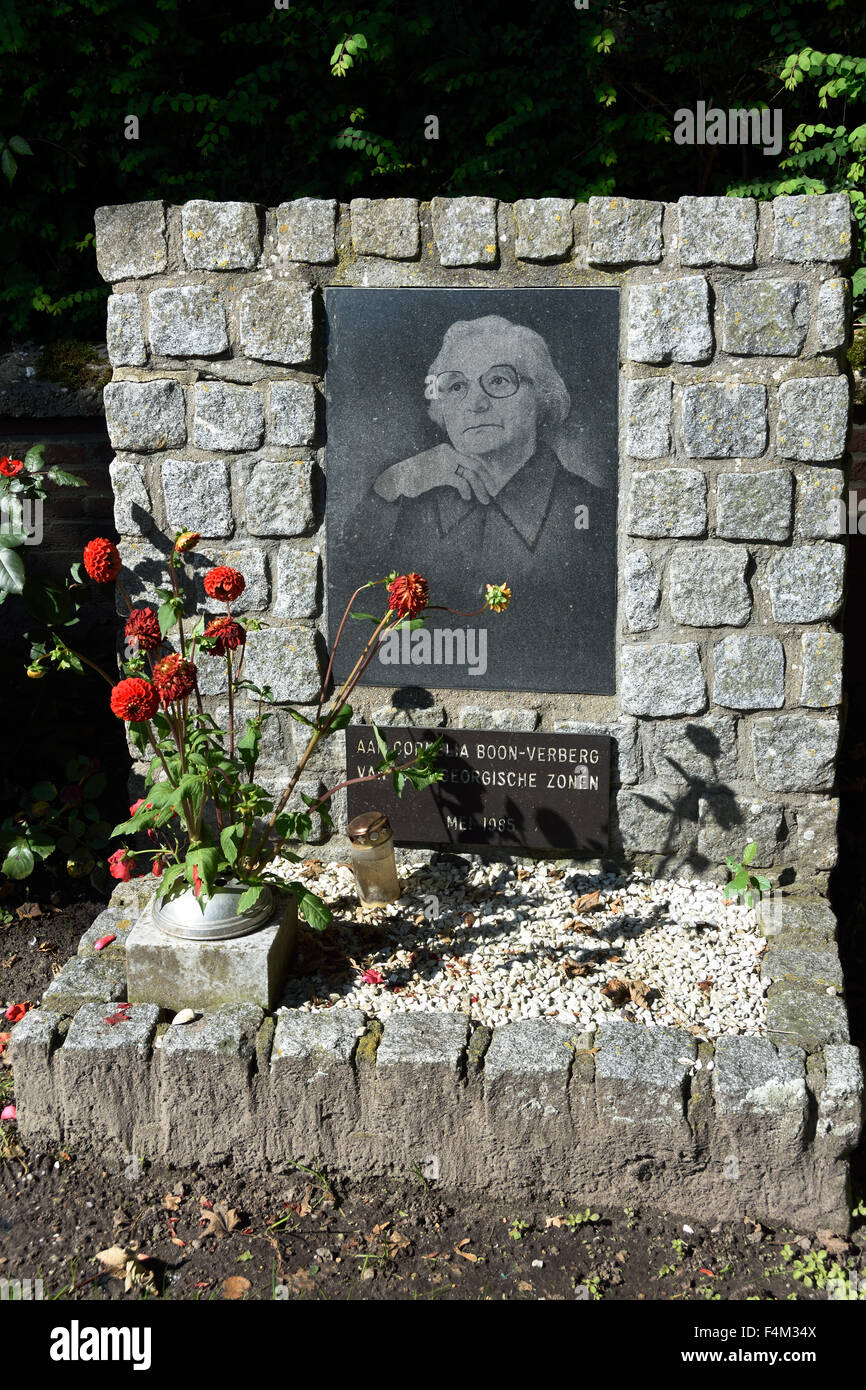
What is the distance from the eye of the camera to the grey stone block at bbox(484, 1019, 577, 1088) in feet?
7.91

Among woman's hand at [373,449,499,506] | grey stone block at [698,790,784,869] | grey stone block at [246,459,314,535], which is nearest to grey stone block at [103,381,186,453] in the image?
grey stone block at [246,459,314,535]

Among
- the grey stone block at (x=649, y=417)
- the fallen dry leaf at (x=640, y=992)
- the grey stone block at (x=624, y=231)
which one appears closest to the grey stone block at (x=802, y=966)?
the fallen dry leaf at (x=640, y=992)

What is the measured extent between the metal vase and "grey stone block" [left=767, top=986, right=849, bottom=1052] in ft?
3.88

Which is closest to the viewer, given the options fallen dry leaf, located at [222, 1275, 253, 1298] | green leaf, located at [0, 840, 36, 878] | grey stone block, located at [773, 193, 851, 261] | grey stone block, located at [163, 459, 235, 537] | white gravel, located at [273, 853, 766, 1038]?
fallen dry leaf, located at [222, 1275, 253, 1298]

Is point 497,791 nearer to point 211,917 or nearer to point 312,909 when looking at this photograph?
point 312,909

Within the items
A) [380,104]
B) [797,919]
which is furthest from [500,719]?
[380,104]

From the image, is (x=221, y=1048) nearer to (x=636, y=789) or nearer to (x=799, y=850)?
(x=636, y=789)

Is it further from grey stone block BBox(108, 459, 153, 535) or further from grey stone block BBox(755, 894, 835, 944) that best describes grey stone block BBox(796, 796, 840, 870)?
grey stone block BBox(108, 459, 153, 535)

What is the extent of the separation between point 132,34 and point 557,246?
220 cm

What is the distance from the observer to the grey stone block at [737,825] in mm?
3146

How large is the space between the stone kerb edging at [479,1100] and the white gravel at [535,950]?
0.44 feet

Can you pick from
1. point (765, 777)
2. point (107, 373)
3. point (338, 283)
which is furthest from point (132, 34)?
point (765, 777)

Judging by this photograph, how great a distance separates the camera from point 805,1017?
102 inches

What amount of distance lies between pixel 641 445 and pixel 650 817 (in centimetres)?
99
